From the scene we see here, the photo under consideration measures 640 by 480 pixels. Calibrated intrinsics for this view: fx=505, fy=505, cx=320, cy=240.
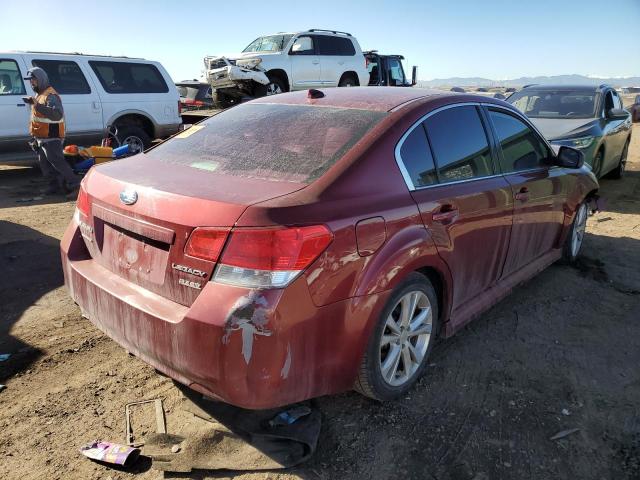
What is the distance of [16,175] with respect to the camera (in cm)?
989

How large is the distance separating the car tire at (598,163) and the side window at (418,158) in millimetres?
6210

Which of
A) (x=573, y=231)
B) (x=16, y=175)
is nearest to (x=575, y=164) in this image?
(x=573, y=231)

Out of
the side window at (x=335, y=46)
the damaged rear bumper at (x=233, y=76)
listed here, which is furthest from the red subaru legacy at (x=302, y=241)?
the side window at (x=335, y=46)

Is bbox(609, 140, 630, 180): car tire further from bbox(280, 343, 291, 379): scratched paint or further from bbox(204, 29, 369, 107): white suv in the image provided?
bbox(280, 343, 291, 379): scratched paint

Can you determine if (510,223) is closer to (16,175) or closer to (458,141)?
(458,141)

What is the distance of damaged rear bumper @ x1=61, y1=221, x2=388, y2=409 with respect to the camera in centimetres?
210

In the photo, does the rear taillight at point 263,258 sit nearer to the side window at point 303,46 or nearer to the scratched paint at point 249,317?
the scratched paint at point 249,317

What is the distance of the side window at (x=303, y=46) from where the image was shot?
1474cm

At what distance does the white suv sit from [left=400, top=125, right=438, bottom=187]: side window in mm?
11547

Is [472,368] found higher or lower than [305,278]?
lower

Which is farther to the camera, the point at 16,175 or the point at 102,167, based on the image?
the point at 16,175

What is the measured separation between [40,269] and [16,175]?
6.38m

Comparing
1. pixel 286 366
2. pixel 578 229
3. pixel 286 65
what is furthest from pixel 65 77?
pixel 286 366

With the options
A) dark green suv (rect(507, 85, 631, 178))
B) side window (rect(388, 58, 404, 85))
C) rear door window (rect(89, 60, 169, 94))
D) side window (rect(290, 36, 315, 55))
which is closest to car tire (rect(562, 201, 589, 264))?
dark green suv (rect(507, 85, 631, 178))
